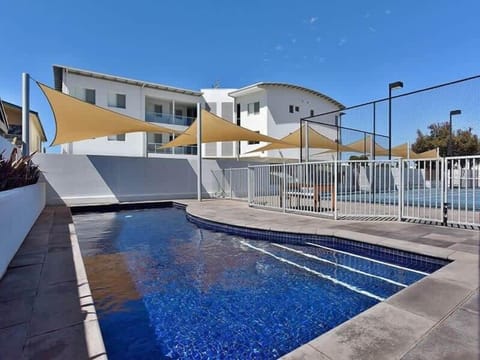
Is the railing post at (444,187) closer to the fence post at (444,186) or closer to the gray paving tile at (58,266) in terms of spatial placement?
the fence post at (444,186)

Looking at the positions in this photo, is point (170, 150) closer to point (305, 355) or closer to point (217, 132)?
point (217, 132)

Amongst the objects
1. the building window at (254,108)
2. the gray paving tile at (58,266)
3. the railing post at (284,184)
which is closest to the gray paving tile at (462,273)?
the gray paving tile at (58,266)

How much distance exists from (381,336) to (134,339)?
2.04m

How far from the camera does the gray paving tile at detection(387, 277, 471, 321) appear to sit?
7.77ft

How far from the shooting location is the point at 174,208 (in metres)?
11.8

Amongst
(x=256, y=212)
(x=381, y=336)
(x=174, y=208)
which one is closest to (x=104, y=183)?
(x=174, y=208)

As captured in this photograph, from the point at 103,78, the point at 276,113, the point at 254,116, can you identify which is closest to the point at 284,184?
the point at 276,113

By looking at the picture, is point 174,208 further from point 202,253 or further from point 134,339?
point 134,339

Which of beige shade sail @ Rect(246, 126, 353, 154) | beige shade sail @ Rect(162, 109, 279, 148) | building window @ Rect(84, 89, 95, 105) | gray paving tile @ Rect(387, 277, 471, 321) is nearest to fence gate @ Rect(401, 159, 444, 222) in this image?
gray paving tile @ Rect(387, 277, 471, 321)

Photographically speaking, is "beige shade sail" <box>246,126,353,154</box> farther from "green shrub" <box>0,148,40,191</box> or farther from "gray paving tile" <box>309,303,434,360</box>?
"gray paving tile" <box>309,303,434,360</box>

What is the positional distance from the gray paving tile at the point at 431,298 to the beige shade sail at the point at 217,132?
9.41 metres

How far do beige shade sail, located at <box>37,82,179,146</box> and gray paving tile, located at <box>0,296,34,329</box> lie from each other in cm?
715

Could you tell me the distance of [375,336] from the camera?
2.02 m

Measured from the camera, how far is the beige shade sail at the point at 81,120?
27.0 feet
